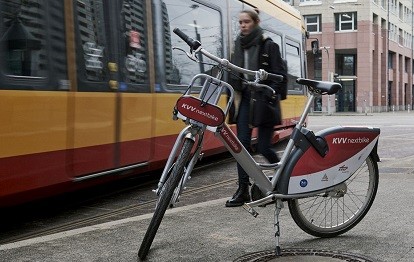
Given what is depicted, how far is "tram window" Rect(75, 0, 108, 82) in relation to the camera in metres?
5.96

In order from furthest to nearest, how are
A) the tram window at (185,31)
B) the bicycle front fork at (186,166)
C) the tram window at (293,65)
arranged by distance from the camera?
the tram window at (293,65), the tram window at (185,31), the bicycle front fork at (186,166)

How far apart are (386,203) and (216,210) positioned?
1883 millimetres

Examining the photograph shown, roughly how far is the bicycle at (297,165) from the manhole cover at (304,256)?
86 millimetres

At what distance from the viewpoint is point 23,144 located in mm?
5121

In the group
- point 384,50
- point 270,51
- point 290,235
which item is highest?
point 384,50

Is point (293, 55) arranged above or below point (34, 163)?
above

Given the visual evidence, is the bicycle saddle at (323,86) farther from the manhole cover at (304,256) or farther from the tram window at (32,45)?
the tram window at (32,45)

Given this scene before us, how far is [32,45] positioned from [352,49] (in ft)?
181

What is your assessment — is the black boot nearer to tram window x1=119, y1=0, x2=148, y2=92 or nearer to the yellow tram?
the yellow tram

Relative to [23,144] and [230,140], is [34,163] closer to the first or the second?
[23,144]

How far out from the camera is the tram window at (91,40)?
596 cm

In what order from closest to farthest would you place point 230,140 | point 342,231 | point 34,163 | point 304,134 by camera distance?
point 230,140, point 304,134, point 342,231, point 34,163

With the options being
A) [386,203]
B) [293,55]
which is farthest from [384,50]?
[386,203]

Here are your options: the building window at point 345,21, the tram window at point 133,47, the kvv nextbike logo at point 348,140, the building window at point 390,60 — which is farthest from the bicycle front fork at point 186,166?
the building window at point 390,60
